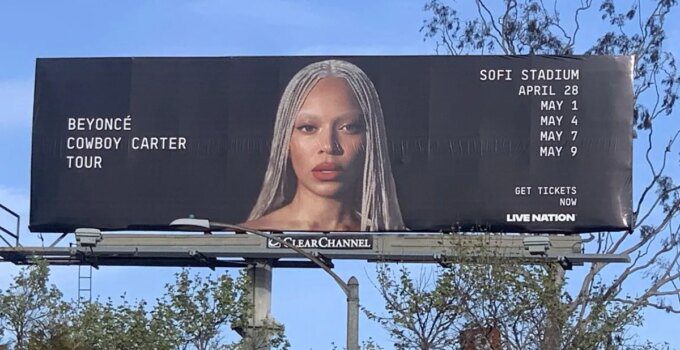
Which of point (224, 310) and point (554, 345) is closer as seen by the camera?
point (554, 345)

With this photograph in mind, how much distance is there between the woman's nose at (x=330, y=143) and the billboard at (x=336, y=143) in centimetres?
4

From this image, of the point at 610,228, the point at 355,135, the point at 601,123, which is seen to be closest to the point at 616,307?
the point at 610,228

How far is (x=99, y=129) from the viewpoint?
35719mm

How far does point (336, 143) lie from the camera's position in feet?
115

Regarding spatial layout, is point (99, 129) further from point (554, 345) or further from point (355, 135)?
point (554, 345)

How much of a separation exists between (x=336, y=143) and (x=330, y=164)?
0.51m

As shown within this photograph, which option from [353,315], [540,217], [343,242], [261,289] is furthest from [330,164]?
[353,315]

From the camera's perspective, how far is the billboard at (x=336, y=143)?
34156 mm

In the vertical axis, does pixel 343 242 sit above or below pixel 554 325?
above

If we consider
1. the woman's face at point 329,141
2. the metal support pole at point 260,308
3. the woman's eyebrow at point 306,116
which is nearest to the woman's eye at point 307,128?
the woman's face at point 329,141

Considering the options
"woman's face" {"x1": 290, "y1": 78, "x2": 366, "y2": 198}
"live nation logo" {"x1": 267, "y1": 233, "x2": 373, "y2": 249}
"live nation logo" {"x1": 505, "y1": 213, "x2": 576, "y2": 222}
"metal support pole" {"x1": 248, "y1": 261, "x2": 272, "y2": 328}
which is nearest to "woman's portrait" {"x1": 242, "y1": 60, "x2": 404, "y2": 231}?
"woman's face" {"x1": 290, "y1": 78, "x2": 366, "y2": 198}

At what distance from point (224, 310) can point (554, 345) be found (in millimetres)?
7575

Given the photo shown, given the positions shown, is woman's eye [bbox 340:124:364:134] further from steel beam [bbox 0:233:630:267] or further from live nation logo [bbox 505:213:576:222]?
live nation logo [bbox 505:213:576:222]

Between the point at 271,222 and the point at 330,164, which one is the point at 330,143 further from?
the point at 271,222
